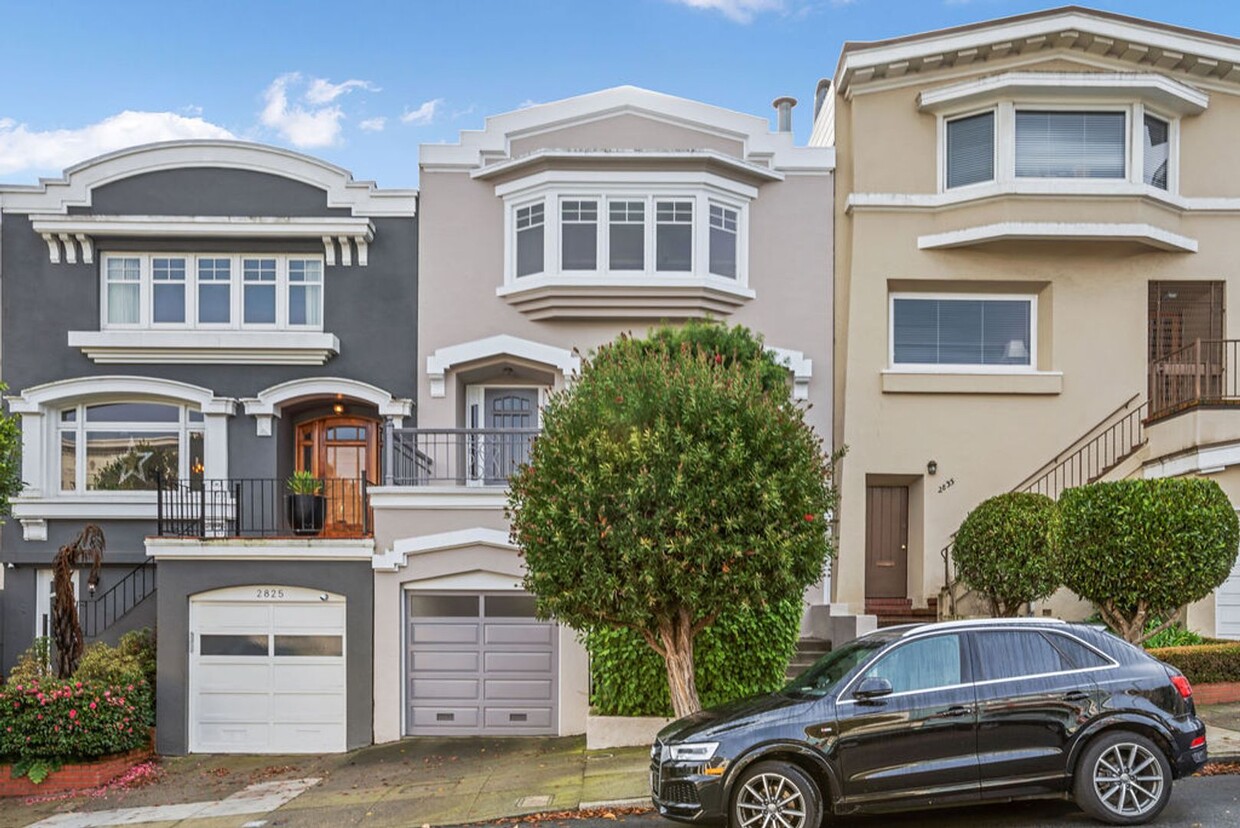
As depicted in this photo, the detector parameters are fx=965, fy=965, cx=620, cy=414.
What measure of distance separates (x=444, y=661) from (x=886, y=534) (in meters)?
7.47

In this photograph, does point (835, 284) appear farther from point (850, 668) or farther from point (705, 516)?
point (850, 668)

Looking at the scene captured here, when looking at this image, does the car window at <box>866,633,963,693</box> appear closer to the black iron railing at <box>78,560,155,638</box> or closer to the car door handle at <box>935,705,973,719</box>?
the car door handle at <box>935,705,973,719</box>

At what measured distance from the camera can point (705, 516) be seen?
877 cm

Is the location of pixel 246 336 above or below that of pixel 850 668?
above

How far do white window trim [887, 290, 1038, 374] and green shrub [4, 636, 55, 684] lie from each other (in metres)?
12.8

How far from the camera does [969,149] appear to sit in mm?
15391

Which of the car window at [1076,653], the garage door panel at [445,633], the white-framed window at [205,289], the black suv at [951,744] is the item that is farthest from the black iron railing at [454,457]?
the car window at [1076,653]

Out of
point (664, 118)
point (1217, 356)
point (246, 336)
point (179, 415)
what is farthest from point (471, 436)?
point (1217, 356)

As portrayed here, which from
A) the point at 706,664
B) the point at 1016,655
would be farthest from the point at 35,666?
the point at 1016,655

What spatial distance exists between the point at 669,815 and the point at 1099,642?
12.0ft

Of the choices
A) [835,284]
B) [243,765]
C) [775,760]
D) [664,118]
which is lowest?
[243,765]

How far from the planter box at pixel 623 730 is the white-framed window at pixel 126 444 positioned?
7.93 meters

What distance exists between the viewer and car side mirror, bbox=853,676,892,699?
724 centimetres

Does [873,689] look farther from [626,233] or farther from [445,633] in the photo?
[626,233]
